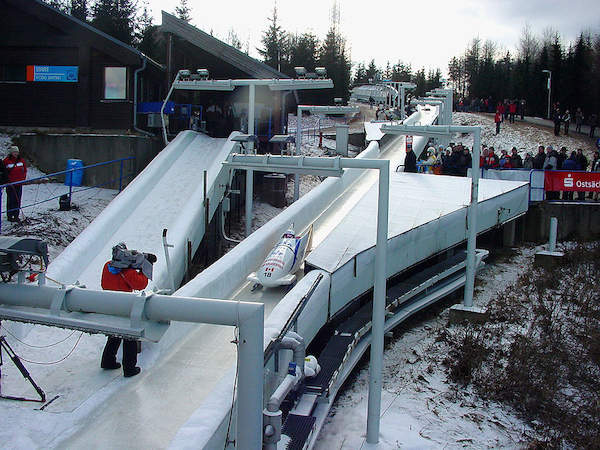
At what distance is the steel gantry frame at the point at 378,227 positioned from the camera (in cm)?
884

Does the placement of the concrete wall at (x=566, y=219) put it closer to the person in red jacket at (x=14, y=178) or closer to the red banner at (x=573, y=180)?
the red banner at (x=573, y=180)

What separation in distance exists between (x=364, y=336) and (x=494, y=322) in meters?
3.13

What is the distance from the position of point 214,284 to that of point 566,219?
42.0 ft

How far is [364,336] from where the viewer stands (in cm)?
1267

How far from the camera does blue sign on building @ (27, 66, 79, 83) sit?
22031 mm

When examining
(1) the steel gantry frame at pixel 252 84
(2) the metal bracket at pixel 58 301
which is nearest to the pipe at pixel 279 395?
(2) the metal bracket at pixel 58 301

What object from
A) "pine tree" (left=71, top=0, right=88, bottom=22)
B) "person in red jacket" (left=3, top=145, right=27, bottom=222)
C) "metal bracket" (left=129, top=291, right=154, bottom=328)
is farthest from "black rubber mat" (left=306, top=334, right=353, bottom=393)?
"pine tree" (left=71, top=0, right=88, bottom=22)

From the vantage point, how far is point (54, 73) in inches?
872

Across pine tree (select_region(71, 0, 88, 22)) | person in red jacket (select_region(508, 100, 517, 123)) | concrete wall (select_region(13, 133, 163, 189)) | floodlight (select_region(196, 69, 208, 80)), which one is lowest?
concrete wall (select_region(13, 133, 163, 189))

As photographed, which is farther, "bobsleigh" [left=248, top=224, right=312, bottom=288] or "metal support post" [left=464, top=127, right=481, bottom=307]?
"metal support post" [left=464, top=127, right=481, bottom=307]

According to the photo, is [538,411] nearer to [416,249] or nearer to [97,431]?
[416,249]

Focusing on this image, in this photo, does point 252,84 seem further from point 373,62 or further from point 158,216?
point 373,62

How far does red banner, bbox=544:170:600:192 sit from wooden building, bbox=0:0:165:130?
1301 cm

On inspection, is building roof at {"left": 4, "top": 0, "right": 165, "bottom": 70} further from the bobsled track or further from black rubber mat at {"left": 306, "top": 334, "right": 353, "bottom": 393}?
black rubber mat at {"left": 306, "top": 334, "right": 353, "bottom": 393}
